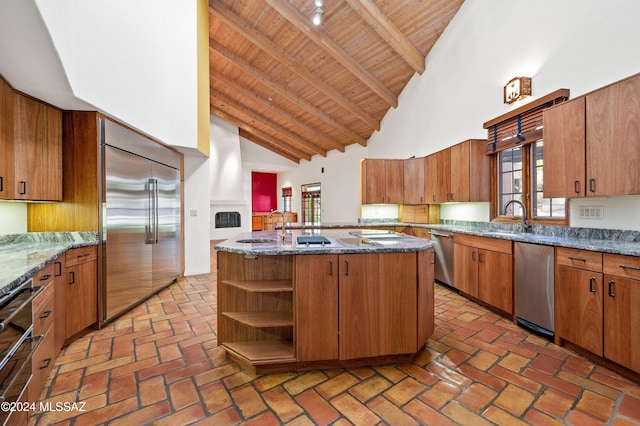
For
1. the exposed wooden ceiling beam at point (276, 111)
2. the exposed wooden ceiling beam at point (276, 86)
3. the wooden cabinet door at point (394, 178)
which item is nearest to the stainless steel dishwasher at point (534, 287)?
the wooden cabinet door at point (394, 178)

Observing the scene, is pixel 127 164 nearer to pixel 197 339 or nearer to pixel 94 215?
pixel 94 215

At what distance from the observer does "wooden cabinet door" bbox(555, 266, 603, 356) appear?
1.97 m

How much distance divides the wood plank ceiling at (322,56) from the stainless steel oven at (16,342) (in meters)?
4.65

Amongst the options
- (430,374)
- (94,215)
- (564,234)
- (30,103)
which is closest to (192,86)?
(30,103)

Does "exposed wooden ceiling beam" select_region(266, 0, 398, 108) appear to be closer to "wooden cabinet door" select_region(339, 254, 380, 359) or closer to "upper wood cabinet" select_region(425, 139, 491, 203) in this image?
"upper wood cabinet" select_region(425, 139, 491, 203)

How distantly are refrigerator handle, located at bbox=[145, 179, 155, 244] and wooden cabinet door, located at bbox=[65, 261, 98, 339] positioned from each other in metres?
0.84

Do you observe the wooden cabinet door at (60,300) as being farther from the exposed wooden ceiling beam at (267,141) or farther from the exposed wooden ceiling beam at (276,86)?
the exposed wooden ceiling beam at (267,141)

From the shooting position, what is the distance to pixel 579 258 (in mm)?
2111

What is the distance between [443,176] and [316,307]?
11.5 ft

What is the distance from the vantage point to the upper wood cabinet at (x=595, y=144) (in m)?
1.98

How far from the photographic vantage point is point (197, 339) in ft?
8.09

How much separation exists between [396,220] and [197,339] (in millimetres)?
4336

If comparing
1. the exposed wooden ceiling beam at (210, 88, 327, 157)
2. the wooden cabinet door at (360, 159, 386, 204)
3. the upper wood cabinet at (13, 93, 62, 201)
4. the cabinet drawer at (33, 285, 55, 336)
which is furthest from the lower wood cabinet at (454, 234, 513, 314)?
the exposed wooden ceiling beam at (210, 88, 327, 157)

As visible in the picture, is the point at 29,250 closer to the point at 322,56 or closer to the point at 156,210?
the point at 156,210
